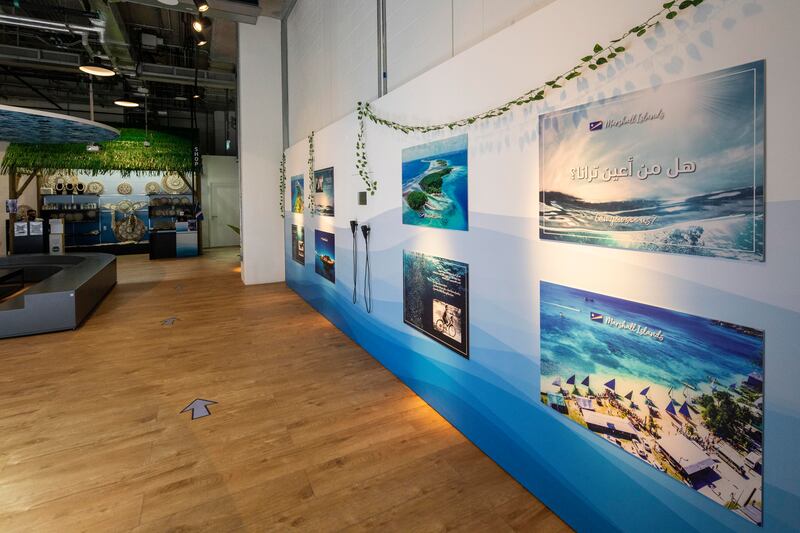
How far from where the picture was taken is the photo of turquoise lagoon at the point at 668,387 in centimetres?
144

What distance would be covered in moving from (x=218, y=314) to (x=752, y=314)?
602 cm

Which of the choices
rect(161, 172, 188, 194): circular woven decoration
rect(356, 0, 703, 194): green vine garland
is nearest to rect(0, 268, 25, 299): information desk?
rect(161, 172, 188, 194): circular woven decoration

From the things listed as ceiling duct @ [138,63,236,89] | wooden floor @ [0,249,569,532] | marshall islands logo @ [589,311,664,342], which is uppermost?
ceiling duct @ [138,63,236,89]

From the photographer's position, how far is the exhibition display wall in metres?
1.37

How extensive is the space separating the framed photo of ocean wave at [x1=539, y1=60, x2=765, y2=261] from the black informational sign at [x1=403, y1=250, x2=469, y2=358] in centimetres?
95

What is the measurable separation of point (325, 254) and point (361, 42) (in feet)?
8.23

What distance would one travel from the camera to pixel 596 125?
73.9 inches

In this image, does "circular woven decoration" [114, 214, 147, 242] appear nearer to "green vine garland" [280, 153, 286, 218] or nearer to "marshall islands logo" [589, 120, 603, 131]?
"green vine garland" [280, 153, 286, 218]

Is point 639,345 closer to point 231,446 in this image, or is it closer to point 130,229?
point 231,446

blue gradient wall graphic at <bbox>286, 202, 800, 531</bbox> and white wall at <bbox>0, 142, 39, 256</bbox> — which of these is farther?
white wall at <bbox>0, 142, 39, 256</bbox>

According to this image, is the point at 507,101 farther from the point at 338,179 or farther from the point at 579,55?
the point at 338,179

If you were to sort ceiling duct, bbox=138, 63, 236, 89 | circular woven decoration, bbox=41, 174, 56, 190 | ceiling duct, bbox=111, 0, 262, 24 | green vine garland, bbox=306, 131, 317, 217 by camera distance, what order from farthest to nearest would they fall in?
circular woven decoration, bbox=41, 174, 56, 190 < ceiling duct, bbox=138, 63, 236, 89 < ceiling duct, bbox=111, 0, 262, 24 < green vine garland, bbox=306, 131, 317, 217

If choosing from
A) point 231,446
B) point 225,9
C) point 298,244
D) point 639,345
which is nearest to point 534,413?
point 639,345

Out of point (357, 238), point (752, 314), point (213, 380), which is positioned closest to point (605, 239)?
point (752, 314)
